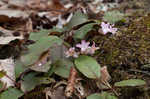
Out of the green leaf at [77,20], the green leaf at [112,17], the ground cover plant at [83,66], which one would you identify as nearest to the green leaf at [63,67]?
the ground cover plant at [83,66]

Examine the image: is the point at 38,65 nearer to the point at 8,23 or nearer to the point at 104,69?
the point at 104,69

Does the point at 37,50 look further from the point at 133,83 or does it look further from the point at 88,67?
the point at 133,83

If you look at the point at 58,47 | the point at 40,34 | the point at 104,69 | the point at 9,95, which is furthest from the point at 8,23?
the point at 104,69

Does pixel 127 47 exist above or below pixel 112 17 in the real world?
below

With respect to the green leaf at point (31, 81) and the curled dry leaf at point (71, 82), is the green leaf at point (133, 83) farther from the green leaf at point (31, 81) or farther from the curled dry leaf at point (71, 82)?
the green leaf at point (31, 81)

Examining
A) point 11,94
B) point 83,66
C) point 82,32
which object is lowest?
point 11,94

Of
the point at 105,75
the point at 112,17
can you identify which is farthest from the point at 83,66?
the point at 112,17
